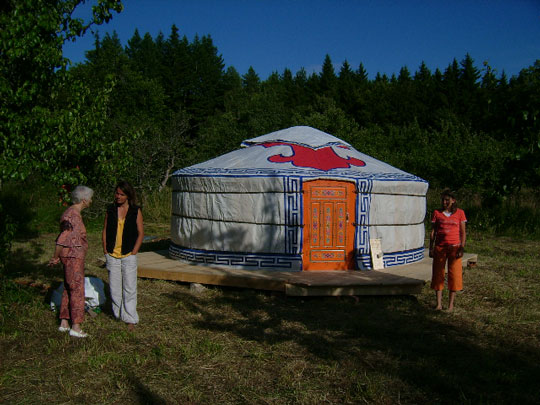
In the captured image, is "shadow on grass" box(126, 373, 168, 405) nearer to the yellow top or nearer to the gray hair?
the yellow top

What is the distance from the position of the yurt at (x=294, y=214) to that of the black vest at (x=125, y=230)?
6.92 feet

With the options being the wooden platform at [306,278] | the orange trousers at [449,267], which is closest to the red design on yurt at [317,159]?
the wooden platform at [306,278]

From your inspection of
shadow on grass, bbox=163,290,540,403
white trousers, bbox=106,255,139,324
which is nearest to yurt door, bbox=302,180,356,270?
shadow on grass, bbox=163,290,540,403

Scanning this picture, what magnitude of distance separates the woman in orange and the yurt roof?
4.96 feet

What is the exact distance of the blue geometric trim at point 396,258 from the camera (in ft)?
19.1

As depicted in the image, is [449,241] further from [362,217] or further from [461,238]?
[362,217]

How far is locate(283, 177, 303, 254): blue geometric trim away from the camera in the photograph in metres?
5.55

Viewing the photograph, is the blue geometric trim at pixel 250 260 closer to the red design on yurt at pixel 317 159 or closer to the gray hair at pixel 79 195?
the red design on yurt at pixel 317 159

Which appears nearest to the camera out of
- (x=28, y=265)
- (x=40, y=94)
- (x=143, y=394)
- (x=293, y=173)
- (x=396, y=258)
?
(x=143, y=394)

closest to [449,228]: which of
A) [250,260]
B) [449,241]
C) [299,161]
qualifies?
[449,241]

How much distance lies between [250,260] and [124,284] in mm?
2156

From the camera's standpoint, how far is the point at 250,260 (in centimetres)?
575

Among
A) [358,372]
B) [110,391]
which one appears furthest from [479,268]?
[110,391]

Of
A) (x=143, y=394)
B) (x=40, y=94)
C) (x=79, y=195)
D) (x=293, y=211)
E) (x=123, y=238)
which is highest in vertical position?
(x=40, y=94)
